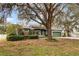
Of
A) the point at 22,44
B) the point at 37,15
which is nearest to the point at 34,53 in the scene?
the point at 22,44

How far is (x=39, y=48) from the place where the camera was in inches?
136

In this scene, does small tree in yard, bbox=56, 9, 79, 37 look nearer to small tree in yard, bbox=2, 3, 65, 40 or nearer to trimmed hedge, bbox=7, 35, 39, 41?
small tree in yard, bbox=2, 3, 65, 40

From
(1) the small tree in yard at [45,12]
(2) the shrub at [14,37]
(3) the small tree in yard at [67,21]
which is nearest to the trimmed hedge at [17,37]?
(2) the shrub at [14,37]

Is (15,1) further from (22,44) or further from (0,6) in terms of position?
(22,44)

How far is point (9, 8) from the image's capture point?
11.4 feet

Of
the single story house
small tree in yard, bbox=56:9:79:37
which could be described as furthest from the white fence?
small tree in yard, bbox=56:9:79:37

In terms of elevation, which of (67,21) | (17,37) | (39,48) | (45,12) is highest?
(45,12)

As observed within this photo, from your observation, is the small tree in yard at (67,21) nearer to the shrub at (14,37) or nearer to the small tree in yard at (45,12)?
the small tree in yard at (45,12)

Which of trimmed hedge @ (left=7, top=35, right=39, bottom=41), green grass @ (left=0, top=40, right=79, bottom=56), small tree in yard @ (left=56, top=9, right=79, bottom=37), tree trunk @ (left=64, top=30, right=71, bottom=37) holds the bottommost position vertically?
green grass @ (left=0, top=40, right=79, bottom=56)

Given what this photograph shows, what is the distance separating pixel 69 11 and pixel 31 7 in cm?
43

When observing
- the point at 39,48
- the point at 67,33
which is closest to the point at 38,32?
the point at 39,48

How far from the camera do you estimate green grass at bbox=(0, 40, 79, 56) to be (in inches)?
136

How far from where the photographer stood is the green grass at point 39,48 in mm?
3443

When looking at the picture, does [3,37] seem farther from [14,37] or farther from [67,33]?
[67,33]
